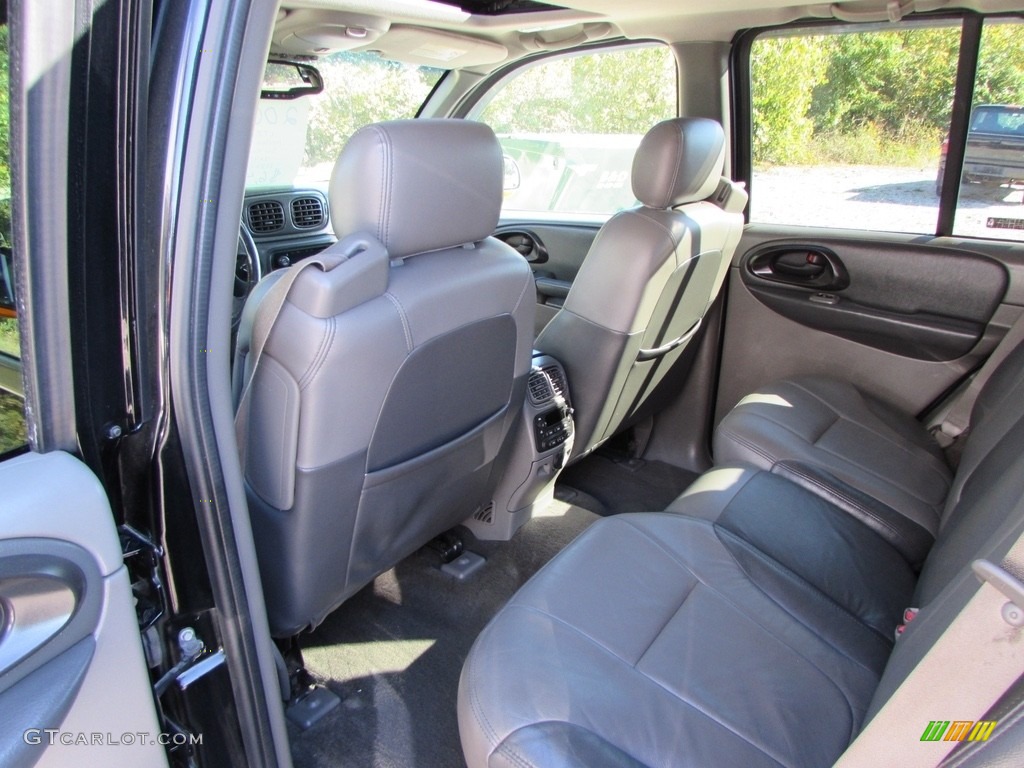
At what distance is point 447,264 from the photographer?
1.36 meters

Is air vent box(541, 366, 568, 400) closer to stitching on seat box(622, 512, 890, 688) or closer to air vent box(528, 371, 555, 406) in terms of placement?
air vent box(528, 371, 555, 406)

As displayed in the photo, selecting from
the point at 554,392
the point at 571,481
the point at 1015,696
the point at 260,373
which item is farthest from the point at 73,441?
the point at 571,481

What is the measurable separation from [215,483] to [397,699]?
3.02 ft

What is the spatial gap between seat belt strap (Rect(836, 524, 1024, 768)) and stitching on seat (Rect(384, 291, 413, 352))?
88cm

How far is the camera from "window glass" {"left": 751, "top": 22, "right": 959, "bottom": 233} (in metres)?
2.22

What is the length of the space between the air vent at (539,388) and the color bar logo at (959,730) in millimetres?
1399

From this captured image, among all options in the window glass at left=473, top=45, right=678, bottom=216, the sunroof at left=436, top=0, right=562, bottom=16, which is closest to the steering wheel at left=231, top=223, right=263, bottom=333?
the window glass at left=473, top=45, right=678, bottom=216

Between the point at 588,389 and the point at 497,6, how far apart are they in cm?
141

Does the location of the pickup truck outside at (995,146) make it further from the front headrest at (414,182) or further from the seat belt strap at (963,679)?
the seat belt strap at (963,679)

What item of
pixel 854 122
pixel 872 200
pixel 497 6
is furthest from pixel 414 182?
pixel 872 200

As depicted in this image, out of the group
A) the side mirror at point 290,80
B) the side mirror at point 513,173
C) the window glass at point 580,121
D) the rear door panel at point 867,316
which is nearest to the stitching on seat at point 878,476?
the rear door panel at point 867,316

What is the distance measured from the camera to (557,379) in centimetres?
211

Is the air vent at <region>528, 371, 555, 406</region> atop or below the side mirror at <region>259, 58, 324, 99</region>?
below

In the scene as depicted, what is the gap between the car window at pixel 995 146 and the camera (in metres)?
2.07
